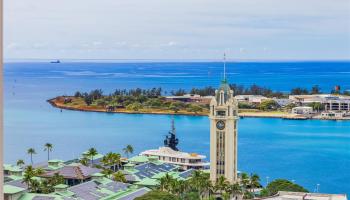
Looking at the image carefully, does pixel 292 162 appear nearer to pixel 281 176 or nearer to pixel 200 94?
pixel 281 176

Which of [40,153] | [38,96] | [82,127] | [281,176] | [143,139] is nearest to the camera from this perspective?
[281,176]

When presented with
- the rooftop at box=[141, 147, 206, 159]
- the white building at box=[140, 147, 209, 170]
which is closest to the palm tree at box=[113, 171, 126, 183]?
the white building at box=[140, 147, 209, 170]

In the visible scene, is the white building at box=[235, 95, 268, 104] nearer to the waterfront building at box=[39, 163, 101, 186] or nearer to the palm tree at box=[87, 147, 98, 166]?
the palm tree at box=[87, 147, 98, 166]

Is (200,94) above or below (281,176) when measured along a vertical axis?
above

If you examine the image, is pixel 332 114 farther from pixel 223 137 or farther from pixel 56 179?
pixel 56 179

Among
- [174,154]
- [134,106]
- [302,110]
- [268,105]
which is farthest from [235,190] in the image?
[134,106]

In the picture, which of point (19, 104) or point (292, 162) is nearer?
point (292, 162)

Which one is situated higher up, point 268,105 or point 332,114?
point 268,105

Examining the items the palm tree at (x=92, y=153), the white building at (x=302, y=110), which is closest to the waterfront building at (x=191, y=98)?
the white building at (x=302, y=110)

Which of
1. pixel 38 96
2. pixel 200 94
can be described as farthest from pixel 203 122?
pixel 38 96
